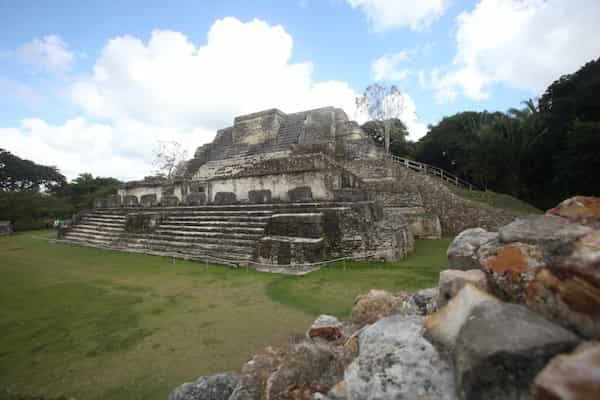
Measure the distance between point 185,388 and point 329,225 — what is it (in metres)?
4.62

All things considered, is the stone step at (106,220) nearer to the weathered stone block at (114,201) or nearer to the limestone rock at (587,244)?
the weathered stone block at (114,201)

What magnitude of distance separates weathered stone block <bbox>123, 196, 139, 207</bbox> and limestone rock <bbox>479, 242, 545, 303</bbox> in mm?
13437

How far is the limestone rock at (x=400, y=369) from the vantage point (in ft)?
3.78

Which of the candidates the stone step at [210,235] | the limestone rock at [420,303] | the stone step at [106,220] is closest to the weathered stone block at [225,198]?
the stone step at [210,235]

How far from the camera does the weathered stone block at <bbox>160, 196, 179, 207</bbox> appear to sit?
10.5 meters

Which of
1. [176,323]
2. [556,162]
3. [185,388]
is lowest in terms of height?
[176,323]

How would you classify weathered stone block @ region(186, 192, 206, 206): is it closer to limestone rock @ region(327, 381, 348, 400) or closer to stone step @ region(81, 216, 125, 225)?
stone step @ region(81, 216, 125, 225)

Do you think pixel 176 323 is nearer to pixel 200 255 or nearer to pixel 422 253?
pixel 200 255

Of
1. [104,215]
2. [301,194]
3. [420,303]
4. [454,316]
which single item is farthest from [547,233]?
[104,215]

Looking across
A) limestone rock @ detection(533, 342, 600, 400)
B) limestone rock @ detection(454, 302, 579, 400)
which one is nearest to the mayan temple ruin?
limestone rock @ detection(454, 302, 579, 400)

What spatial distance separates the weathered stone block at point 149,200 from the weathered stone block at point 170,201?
0.66 m

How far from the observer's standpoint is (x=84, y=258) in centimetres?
747

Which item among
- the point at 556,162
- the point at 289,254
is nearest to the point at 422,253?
the point at 289,254

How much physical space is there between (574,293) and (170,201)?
452 inches
